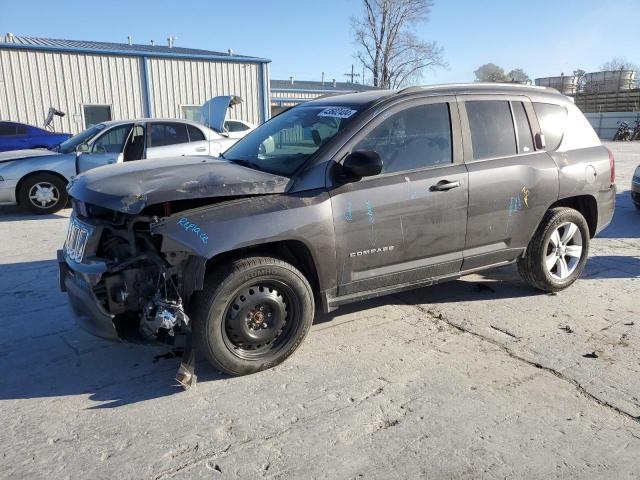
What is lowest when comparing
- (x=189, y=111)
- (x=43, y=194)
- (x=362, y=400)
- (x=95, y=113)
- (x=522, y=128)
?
(x=362, y=400)

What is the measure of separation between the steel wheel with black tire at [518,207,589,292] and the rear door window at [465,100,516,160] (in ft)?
2.68

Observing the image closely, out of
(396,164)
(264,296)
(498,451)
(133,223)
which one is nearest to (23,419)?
(133,223)

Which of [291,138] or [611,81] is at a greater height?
[611,81]

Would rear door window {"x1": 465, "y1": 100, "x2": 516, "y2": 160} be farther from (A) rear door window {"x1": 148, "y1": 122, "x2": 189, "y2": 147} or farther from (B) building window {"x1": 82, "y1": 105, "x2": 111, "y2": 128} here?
(B) building window {"x1": 82, "y1": 105, "x2": 111, "y2": 128}

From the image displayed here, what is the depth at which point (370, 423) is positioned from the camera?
2.91 m

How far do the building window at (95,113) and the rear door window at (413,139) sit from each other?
17119 mm

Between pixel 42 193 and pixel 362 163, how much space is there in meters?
7.54

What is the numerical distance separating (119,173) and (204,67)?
58.9 ft

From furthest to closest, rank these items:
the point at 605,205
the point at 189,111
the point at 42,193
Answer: the point at 189,111 < the point at 42,193 < the point at 605,205

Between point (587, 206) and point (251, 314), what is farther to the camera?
point (587, 206)

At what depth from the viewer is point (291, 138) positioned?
162 inches

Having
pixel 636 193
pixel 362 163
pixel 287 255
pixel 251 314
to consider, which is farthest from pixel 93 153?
pixel 636 193

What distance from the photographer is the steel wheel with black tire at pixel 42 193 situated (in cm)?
884

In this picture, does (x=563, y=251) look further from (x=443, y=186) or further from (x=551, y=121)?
(x=443, y=186)
